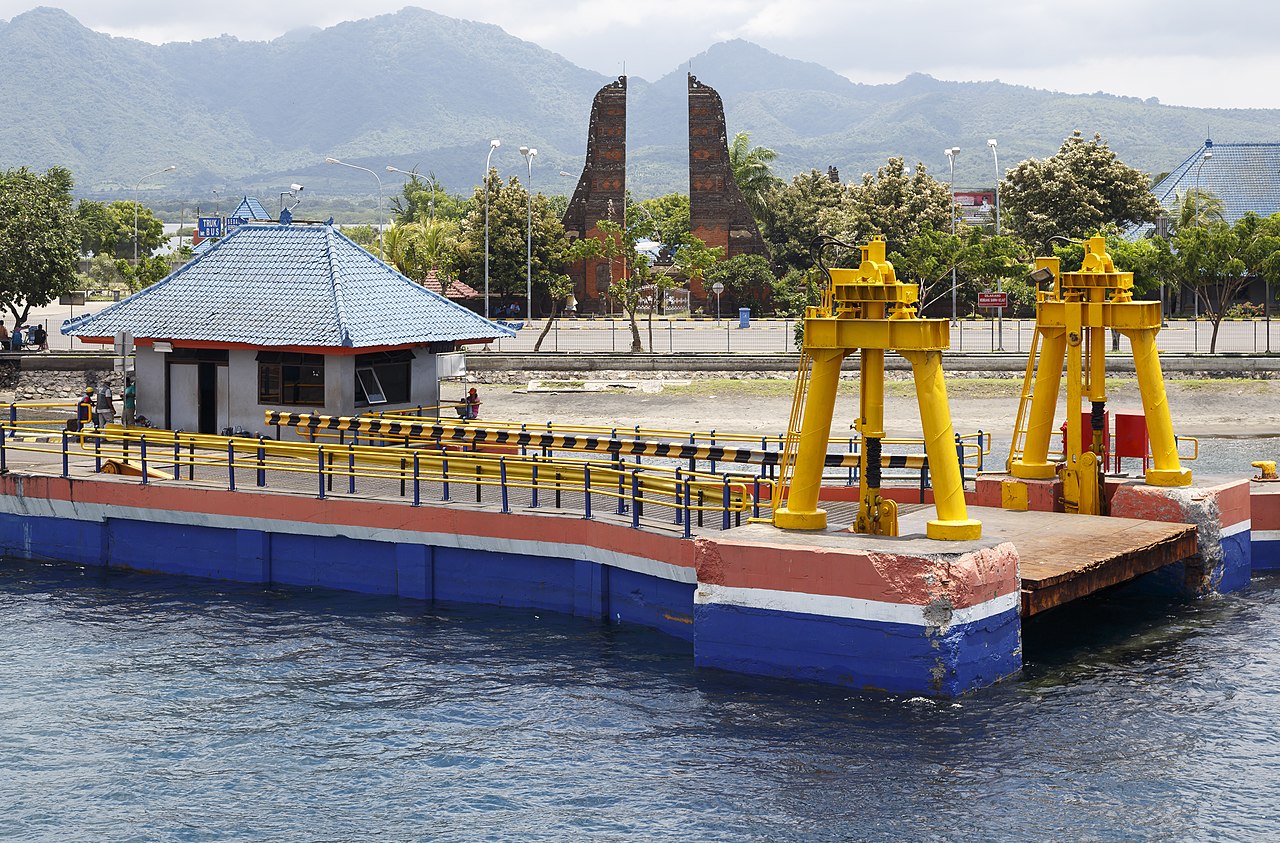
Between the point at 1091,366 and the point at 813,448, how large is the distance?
7792mm

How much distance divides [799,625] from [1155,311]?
34.2 ft

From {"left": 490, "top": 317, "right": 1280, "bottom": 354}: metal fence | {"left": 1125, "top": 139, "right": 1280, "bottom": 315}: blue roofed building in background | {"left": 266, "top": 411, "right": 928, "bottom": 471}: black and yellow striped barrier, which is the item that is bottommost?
{"left": 266, "top": 411, "right": 928, "bottom": 471}: black and yellow striped barrier

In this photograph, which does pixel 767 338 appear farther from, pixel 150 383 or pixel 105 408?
pixel 150 383

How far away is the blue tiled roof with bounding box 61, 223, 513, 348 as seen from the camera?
118 feet

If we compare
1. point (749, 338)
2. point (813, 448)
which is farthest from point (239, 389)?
point (749, 338)

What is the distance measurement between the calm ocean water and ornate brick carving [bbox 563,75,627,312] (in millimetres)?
75293

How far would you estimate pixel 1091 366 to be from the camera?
29.5 m

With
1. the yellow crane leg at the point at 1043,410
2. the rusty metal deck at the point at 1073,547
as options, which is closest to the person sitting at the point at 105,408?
the rusty metal deck at the point at 1073,547

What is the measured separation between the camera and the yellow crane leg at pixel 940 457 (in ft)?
77.3

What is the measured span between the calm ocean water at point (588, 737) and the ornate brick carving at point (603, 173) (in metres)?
75.3

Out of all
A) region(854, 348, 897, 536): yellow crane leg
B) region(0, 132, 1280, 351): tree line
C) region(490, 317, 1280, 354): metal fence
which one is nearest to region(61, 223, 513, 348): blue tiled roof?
region(854, 348, 897, 536): yellow crane leg

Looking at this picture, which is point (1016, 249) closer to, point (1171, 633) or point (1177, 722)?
point (1171, 633)

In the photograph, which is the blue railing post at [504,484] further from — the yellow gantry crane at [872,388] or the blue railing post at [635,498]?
the yellow gantry crane at [872,388]

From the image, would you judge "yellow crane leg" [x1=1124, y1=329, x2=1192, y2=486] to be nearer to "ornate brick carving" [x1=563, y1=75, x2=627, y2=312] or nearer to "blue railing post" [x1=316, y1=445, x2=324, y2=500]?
"blue railing post" [x1=316, y1=445, x2=324, y2=500]
